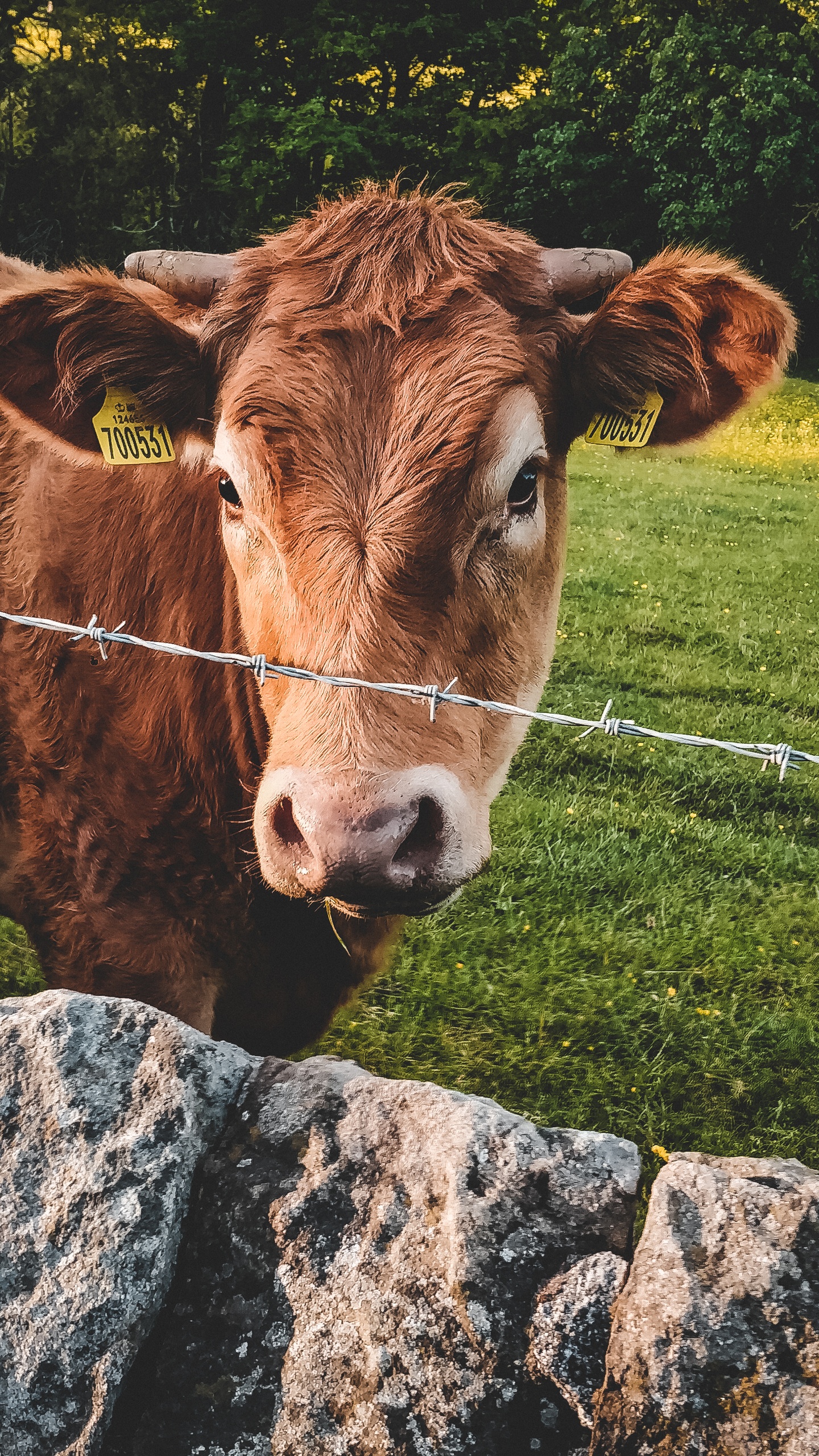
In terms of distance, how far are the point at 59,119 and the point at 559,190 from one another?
1104cm

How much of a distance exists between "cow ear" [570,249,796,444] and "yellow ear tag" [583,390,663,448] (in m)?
0.02

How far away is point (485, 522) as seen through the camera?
208 cm

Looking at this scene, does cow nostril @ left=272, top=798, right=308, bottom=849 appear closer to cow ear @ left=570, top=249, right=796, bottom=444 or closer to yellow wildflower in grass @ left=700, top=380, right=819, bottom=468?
cow ear @ left=570, top=249, right=796, bottom=444

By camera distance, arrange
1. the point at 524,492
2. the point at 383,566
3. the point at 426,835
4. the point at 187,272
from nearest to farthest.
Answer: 1. the point at 426,835
2. the point at 383,566
3. the point at 524,492
4. the point at 187,272

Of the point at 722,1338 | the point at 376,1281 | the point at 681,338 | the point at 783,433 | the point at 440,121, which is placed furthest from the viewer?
the point at 440,121

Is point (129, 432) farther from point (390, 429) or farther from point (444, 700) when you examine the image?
point (444, 700)

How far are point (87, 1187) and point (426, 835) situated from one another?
0.72m

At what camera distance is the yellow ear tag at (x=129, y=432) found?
8.18 feet

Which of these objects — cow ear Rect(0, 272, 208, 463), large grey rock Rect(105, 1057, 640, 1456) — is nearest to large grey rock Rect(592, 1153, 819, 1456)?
large grey rock Rect(105, 1057, 640, 1456)

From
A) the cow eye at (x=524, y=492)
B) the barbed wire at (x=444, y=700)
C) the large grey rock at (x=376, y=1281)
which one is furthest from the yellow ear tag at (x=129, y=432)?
the large grey rock at (x=376, y=1281)

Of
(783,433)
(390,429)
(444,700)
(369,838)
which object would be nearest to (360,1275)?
(369,838)

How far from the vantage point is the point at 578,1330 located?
1.29m

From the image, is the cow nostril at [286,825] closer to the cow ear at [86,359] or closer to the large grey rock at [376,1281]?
the large grey rock at [376,1281]

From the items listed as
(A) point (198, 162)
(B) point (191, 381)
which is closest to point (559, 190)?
(A) point (198, 162)
